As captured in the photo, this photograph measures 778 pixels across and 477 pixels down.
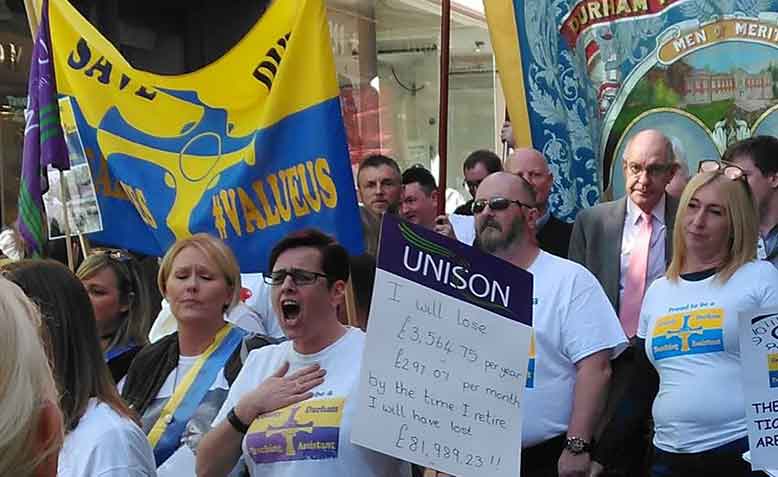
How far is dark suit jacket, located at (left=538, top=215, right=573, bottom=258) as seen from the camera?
662cm

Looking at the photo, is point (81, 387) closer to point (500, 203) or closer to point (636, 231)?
point (500, 203)

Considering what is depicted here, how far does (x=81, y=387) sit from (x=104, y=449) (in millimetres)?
191

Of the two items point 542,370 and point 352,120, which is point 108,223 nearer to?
point 542,370

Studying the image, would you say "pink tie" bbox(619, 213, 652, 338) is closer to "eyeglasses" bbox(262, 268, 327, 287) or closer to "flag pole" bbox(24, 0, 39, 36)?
"eyeglasses" bbox(262, 268, 327, 287)

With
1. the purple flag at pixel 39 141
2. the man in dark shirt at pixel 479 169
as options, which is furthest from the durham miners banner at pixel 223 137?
the man in dark shirt at pixel 479 169

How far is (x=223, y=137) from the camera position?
20.7 ft

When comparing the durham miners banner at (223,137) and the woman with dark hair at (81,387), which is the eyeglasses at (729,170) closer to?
the durham miners banner at (223,137)

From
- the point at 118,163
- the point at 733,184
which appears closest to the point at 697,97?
the point at 733,184

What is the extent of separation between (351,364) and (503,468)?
0.58 metres

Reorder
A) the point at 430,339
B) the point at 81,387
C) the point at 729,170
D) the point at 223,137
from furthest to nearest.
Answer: the point at 223,137, the point at 729,170, the point at 430,339, the point at 81,387

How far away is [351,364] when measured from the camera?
14.4ft

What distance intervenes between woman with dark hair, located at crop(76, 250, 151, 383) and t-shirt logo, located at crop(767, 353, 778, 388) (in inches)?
88.5

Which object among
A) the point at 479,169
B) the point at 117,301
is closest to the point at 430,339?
the point at 117,301

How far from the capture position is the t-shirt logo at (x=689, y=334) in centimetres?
501
